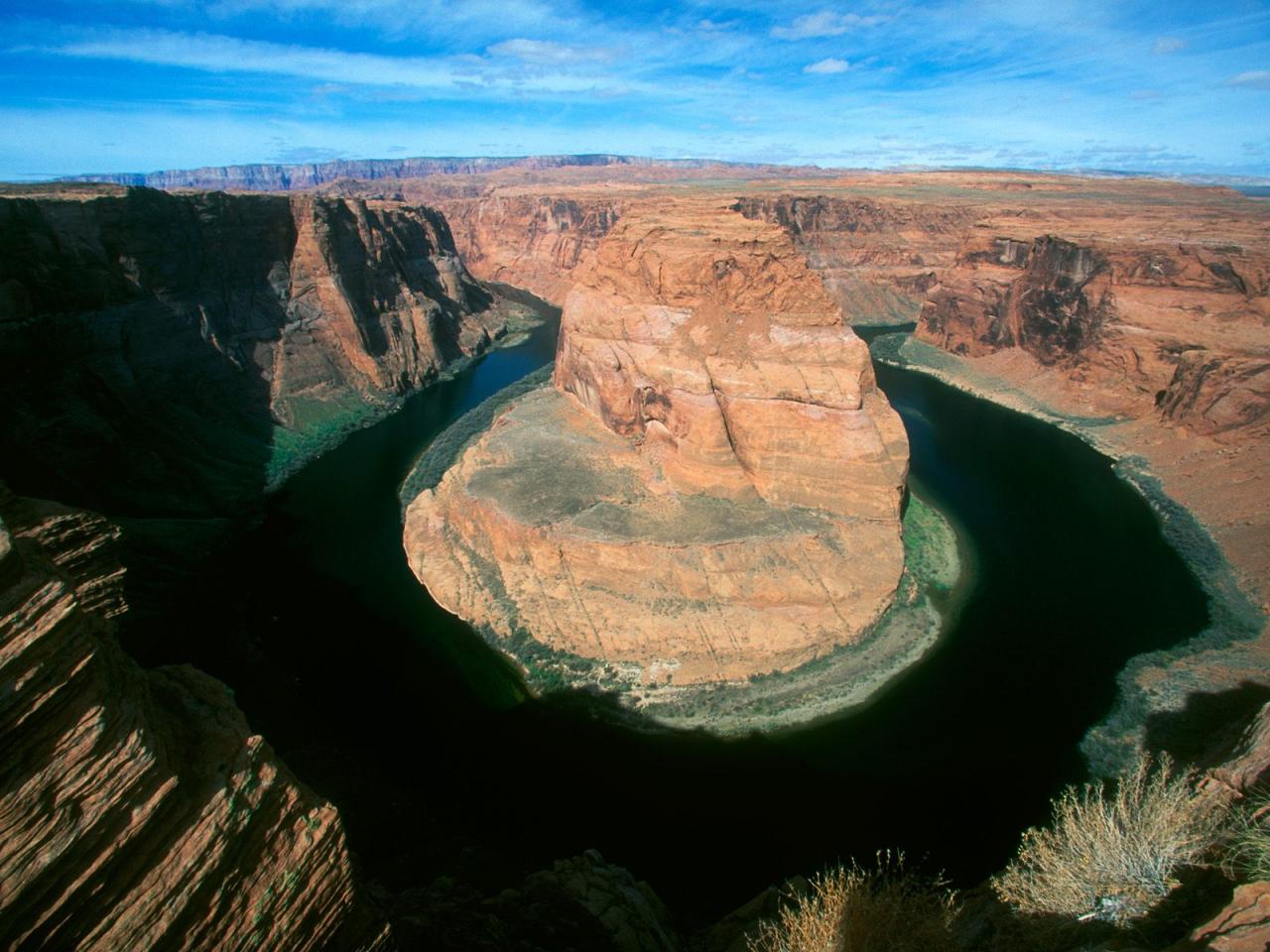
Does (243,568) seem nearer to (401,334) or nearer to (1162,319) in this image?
(401,334)

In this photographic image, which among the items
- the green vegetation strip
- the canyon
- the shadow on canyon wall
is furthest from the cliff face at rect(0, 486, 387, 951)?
the green vegetation strip

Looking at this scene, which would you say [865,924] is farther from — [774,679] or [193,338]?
[193,338]

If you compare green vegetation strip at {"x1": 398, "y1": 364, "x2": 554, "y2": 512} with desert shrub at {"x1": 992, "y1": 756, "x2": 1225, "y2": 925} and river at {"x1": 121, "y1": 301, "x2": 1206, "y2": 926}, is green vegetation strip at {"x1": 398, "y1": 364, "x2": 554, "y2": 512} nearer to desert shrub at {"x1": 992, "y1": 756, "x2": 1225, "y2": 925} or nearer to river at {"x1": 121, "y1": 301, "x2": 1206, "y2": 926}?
river at {"x1": 121, "y1": 301, "x2": 1206, "y2": 926}

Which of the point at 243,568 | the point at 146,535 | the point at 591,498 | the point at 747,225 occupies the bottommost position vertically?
the point at 243,568

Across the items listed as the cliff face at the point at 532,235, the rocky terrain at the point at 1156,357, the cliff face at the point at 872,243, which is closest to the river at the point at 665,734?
the rocky terrain at the point at 1156,357

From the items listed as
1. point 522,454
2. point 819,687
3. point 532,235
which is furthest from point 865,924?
point 532,235

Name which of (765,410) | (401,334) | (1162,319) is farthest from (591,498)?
(1162,319)
